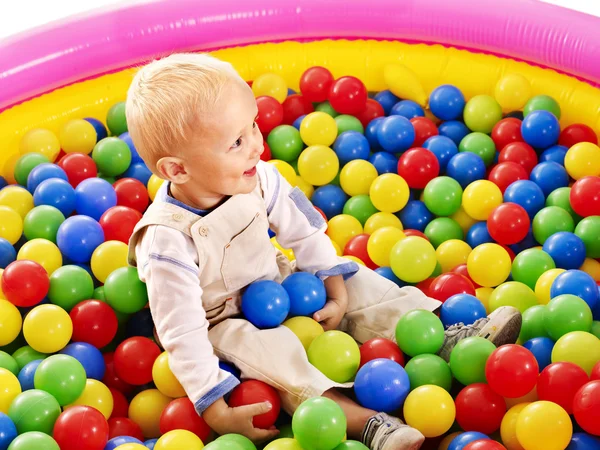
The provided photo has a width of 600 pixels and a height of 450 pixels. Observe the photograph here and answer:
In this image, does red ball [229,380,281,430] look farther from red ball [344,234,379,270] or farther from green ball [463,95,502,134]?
green ball [463,95,502,134]

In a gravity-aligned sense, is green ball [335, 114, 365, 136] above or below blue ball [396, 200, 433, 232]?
above

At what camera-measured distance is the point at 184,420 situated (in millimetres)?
1471

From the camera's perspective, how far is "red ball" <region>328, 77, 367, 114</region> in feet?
7.28

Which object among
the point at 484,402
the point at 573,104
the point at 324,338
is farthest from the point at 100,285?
the point at 573,104

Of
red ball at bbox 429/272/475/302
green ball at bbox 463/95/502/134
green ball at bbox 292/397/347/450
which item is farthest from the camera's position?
green ball at bbox 463/95/502/134

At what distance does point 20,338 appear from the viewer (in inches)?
67.9

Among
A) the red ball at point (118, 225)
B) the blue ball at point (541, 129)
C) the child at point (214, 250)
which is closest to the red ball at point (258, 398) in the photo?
the child at point (214, 250)

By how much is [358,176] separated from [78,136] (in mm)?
717

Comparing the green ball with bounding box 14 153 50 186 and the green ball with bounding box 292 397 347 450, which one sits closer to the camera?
the green ball with bounding box 292 397 347 450

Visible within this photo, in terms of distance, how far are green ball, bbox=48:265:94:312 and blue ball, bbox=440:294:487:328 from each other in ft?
2.35

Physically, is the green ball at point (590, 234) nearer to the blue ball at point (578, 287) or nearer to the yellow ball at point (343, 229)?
the blue ball at point (578, 287)

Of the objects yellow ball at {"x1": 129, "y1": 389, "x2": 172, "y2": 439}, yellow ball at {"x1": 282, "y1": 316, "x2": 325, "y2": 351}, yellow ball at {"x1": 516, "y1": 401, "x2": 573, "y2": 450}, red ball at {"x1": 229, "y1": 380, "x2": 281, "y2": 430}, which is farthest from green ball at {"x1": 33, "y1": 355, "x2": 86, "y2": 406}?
yellow ball at {"x1": 516, "y1": 401, "x2": 573, "y2": 450}

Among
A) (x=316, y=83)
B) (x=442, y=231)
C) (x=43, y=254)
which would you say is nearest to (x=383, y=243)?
(x=442, y=231)

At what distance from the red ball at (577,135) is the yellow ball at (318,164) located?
1.85 feet
